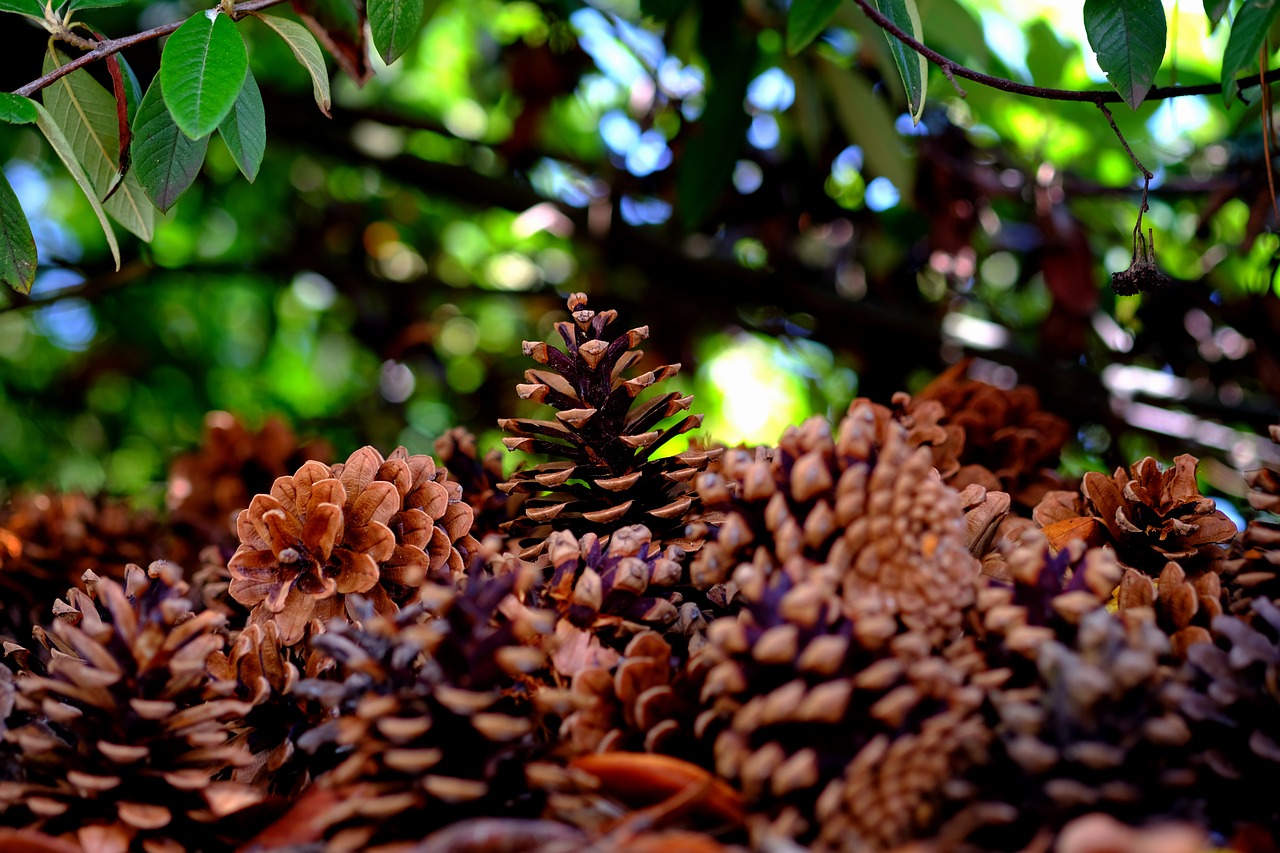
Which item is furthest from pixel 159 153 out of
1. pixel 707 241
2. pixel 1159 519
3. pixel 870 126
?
pixel 707 241

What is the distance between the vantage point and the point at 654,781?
0.31 metres

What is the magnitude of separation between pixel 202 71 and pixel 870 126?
25.2 inches

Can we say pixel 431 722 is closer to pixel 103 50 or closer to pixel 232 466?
pixel 103 50

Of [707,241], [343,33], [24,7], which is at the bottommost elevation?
[24,7]

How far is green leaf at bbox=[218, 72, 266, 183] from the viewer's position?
0.47 metres

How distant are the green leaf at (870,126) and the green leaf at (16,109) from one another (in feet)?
2.27

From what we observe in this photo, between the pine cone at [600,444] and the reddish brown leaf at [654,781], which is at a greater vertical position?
the pine cone at [600,444]

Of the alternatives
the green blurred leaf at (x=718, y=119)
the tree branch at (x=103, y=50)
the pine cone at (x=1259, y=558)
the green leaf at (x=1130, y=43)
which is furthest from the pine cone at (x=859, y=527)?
the green blurred leaf at (x=718, y=119)

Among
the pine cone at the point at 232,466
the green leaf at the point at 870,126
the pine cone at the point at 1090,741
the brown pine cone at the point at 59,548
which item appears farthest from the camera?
the green leaf at the point at 870,126

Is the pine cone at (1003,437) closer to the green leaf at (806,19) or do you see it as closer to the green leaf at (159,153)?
the green leaf at (806,19)

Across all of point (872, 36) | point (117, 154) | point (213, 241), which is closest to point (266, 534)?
point (117, 154)

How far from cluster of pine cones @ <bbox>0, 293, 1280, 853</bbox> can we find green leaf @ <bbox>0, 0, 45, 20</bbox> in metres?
0.27

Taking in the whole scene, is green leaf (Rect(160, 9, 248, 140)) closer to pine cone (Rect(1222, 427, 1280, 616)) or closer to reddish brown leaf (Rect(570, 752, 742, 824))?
reddish brown leaf (Rect(570, 752, 742, 824))

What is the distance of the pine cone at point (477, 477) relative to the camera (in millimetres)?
532
